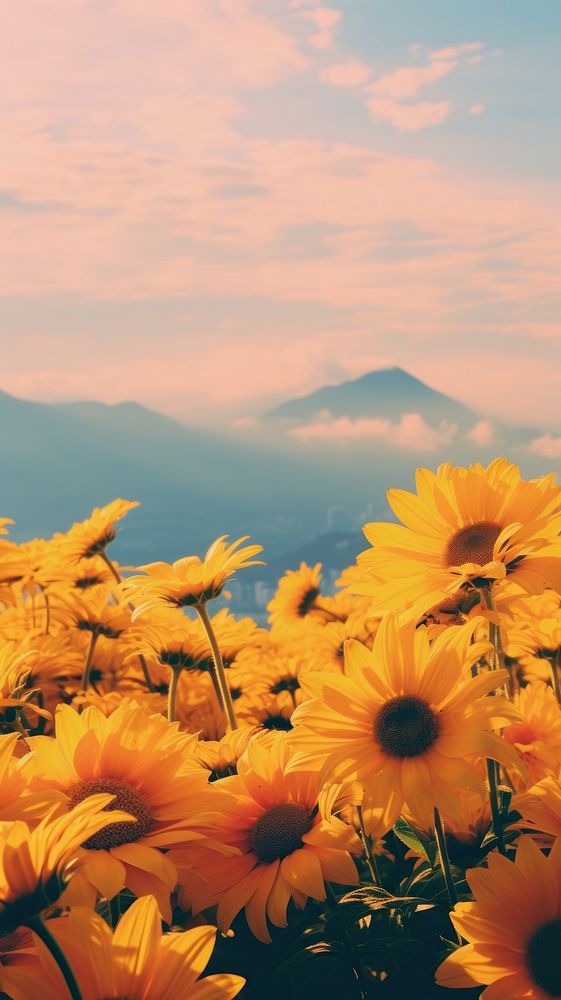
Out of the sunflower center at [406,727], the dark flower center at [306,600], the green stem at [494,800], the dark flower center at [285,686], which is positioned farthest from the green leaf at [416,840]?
the dark flower center at [306,600]

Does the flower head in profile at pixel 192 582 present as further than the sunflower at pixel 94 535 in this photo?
No

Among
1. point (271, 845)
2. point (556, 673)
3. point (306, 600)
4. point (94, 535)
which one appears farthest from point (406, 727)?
point (306, 600)

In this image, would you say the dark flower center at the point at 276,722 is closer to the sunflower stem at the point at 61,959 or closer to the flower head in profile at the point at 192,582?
the flower head in profile at the point at 192,582

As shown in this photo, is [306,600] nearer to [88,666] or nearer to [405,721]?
[88,666]

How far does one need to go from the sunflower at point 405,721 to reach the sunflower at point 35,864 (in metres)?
0.39

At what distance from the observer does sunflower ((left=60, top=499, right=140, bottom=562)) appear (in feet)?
11.1

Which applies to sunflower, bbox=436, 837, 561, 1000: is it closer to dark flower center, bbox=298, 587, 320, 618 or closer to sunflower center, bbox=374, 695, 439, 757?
sunflower center, bbox=374, 695, 439, 757

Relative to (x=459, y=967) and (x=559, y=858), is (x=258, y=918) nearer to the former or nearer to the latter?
(x=459, y=967)

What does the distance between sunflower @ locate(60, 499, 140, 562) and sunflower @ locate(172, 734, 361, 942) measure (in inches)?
73.5

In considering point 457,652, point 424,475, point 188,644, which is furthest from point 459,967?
point 188,644

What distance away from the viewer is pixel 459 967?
1.28 metres

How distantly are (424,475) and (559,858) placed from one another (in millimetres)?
677

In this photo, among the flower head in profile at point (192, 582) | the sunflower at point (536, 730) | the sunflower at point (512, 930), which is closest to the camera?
the sunflower at point (512, 930)

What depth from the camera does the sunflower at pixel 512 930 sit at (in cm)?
128
